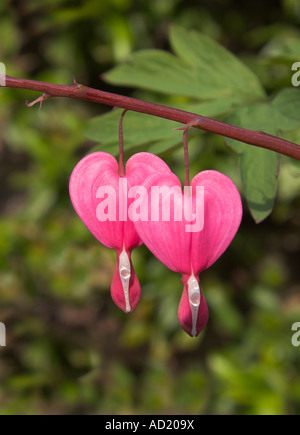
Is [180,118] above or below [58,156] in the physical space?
below

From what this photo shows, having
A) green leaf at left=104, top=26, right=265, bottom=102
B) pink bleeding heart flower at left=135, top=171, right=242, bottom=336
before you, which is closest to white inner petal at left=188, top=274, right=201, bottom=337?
pink bleeding heart flower at left=135, top=171, right=242, bottom=336

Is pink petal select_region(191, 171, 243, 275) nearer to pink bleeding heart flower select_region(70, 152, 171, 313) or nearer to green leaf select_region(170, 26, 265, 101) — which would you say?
pink bleeding heart flower select_region(70, 152, 171, 313)

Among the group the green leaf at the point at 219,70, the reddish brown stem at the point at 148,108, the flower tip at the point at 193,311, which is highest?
the green leaf at the point at 219,70

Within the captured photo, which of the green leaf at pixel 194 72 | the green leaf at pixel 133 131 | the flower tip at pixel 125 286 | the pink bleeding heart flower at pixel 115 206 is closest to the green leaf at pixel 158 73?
the green leaf at pixel 194 72

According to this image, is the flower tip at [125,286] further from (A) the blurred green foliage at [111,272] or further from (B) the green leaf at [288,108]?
(A) the blurred green foliage at [111,272]

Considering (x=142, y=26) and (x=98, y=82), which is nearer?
(x=142, y=26)

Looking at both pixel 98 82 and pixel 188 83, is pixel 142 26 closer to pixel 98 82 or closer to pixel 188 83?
pixel 98 82

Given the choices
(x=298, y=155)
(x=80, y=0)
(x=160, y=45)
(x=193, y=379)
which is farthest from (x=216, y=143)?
(x=298, y=155)

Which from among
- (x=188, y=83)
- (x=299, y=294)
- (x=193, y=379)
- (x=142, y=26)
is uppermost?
(x=142, y=26)
